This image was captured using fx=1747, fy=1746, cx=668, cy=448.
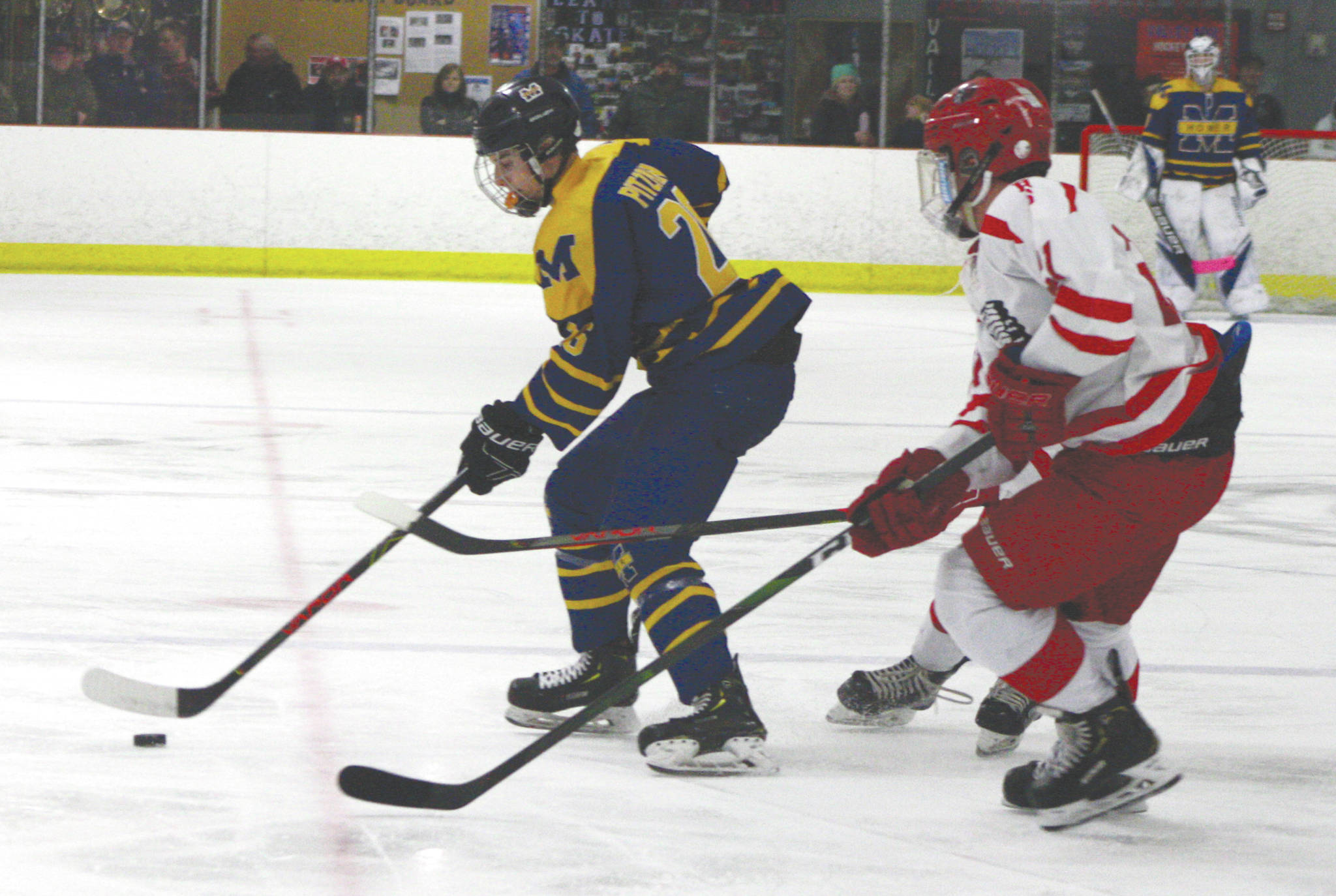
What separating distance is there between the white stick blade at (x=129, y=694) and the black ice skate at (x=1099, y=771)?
1.15 meters

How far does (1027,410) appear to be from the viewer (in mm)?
2045

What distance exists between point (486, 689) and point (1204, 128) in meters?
7.38

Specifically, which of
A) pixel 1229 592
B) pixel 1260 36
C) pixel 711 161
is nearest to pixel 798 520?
pixel 711 161

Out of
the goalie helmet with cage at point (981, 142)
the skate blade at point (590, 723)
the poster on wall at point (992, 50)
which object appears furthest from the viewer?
the poster on wall at point (992, 50)

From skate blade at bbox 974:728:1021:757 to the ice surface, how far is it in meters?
0.04

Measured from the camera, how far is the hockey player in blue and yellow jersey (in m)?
2.33

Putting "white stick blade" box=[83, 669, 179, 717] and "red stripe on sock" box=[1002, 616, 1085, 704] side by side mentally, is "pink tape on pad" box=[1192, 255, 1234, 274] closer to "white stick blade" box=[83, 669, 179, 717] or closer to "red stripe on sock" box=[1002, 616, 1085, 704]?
"red stripe on sock" box=[1002, 616, 1085, 704]

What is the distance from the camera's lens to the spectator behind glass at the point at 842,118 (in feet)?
34.1

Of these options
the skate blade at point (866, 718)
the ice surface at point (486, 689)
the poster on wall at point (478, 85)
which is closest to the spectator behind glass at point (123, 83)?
the poster on wall at point (478, 85)

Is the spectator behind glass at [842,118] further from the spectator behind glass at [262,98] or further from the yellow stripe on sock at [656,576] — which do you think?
the yellow stripe on sock at [656,576]

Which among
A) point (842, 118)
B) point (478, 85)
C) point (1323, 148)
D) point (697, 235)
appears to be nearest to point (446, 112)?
point (478, 85)

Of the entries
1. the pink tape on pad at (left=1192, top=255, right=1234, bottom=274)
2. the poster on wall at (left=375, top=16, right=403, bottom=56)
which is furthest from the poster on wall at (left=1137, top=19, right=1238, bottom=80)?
the poster on wall at (left=375, top=16, right=403, bottom=56)

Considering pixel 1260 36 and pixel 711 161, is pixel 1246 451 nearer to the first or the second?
pixel 711 161

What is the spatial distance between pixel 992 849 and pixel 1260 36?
9539mm
